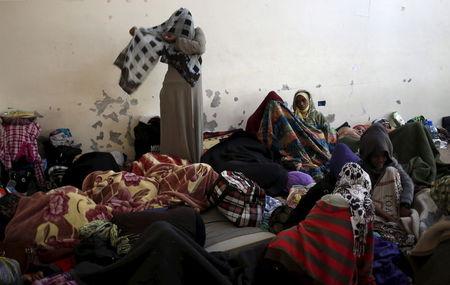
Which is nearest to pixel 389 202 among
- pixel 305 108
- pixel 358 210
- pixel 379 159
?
pixel 379 159

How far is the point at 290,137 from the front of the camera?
3041mm

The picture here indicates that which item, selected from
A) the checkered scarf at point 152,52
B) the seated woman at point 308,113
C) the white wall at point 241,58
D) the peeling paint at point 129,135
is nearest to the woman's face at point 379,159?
the seated woman at point 308,113

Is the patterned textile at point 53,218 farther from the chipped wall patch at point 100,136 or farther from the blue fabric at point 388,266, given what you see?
the blue fabric at point 388,266

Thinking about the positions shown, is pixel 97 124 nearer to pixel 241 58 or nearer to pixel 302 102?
pixel 241 58

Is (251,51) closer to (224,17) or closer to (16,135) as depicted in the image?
(224,17)

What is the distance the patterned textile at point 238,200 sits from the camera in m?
1.97

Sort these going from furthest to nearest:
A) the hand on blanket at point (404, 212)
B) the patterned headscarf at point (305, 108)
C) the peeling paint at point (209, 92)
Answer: the patterned headscarf at point (305, 108) < the peeling paint at point (209, 92) < the hand on blanket at point (404, 212)

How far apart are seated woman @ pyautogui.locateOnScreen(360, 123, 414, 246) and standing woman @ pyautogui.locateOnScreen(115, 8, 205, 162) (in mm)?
1152

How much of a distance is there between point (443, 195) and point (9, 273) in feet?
6.04

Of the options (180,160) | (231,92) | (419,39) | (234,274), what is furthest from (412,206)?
(419,39)

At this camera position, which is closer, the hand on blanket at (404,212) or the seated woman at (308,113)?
the hand on blanket at (404,212)

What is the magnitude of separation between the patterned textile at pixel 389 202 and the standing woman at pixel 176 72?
4.04 ft

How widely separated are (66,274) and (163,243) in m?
0.44

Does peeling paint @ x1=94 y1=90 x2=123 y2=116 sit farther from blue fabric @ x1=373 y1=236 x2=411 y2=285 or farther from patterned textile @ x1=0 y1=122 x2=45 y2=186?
blue fabric @ x1=373 y1=236 x2=411 y2=285
